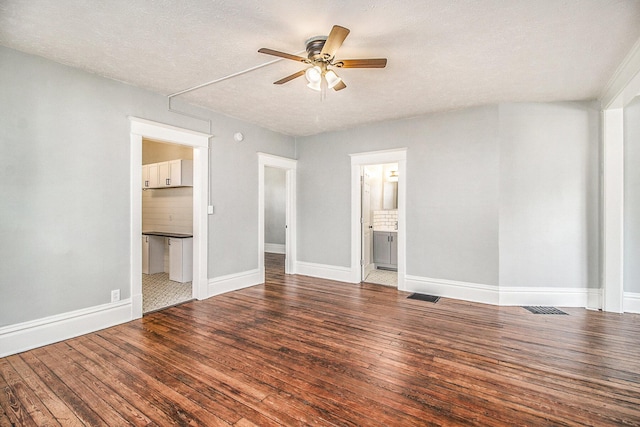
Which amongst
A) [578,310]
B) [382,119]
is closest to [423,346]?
[578,310]

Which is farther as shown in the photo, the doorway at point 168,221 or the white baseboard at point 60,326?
the doorway at point 168,221

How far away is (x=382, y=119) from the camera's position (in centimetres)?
488

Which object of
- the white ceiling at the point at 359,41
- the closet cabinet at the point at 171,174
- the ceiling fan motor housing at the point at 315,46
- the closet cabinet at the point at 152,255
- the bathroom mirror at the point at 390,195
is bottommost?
the closet cabinet at the point at 152,255

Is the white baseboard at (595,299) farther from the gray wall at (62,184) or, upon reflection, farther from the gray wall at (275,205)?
the gray wall at (275,205)

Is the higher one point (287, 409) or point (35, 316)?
point (35, 316)

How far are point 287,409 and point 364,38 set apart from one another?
2.89 metres

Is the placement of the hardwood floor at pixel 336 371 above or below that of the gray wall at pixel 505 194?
below

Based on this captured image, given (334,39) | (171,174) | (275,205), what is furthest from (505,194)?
(275,205)

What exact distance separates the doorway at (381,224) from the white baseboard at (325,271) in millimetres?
619

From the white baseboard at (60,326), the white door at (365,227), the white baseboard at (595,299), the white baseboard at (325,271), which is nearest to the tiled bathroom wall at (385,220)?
the white door at (365,227)

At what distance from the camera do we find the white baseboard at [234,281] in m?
4.48

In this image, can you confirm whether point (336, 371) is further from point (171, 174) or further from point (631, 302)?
point (171, 174)

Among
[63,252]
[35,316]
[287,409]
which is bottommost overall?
[287,409]

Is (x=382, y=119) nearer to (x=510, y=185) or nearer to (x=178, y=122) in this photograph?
(x=510, y=185)
